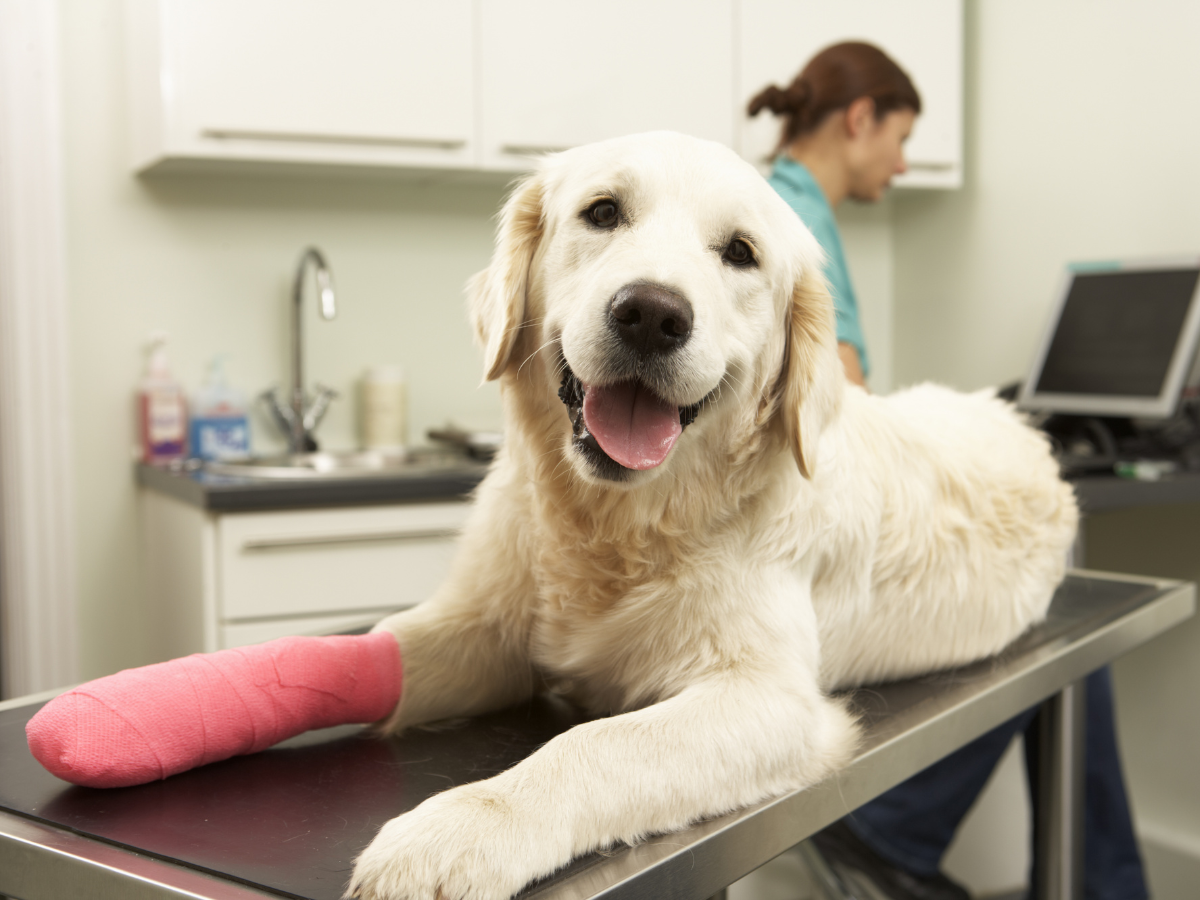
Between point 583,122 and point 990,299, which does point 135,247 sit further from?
point 990,299

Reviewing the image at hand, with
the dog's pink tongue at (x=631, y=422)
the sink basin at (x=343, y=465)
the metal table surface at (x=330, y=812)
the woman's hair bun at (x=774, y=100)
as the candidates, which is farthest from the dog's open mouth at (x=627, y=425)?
the woman's hair bun at (x=774, y=100)

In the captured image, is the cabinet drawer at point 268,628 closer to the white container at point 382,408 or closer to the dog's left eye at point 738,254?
the white container at point 382,408

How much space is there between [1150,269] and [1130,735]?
130 cm

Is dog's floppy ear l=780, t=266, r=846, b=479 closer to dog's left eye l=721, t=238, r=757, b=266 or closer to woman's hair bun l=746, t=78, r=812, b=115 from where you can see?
dog's left eye l=721, t=238, r=757, b=266

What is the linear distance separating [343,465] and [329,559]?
0.62 meters

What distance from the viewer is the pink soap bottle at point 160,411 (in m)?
2.76

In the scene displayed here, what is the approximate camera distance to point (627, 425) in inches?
38.6

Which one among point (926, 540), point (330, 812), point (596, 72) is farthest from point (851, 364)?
point (330, 812)

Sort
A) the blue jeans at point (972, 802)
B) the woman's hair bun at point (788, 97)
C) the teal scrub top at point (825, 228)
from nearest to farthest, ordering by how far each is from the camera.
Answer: the blue jeans at point (972, 802), the teal scrub top at point (825, 228), the woman's hair bun at point (788, 97)

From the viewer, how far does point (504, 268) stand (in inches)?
44.5

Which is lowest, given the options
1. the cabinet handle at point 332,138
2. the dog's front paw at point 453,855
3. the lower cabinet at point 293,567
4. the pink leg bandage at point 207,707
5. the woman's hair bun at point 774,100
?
the lower cabinet at point 293,567

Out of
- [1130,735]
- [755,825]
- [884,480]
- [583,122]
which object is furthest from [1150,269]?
[755,825]

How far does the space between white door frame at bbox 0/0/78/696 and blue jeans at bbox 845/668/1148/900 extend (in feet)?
6.82

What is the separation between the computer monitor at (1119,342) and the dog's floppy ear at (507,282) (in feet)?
6.66
